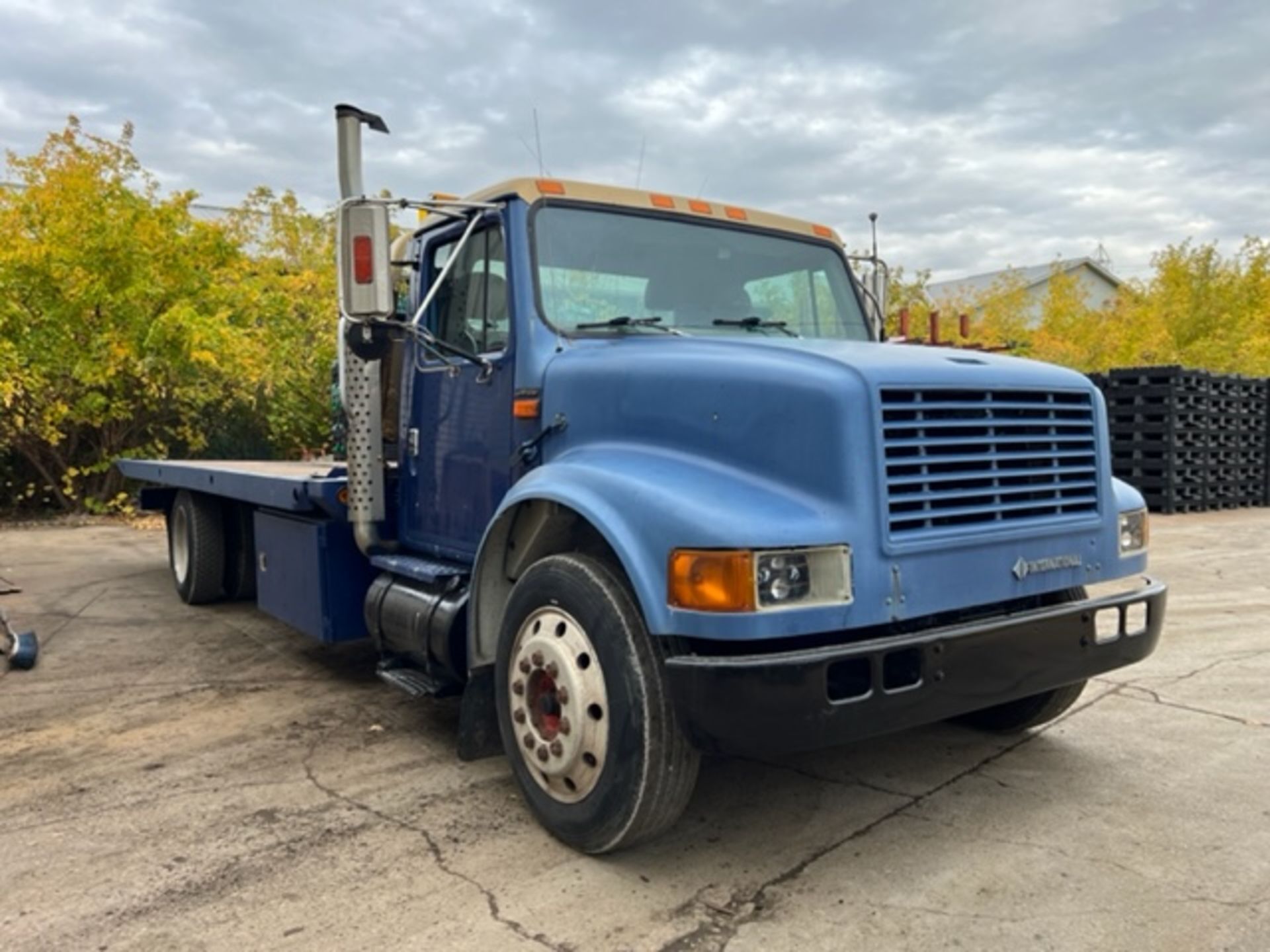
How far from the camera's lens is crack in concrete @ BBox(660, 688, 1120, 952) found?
9.02ft

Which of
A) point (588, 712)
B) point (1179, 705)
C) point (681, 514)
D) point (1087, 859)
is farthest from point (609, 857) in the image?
point (1179, 705)

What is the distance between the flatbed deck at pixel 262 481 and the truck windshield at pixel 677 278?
67.1 inches

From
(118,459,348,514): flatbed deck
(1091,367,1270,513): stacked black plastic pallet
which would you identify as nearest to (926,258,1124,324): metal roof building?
(1091,367,1270,513): stacked black plastic pallet

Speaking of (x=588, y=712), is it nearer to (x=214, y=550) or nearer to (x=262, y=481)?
(x=262, y=481)

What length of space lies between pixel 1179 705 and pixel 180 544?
23.0 ft

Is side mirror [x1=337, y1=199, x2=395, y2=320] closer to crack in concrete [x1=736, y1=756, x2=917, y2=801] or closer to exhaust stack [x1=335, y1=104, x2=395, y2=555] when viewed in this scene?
exhaust stack [x1=335, y1=104, x2=395, y2=555]

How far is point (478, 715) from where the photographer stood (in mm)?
3779

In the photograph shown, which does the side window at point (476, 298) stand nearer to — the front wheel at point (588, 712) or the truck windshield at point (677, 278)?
the truck windshield at point (677, 278)

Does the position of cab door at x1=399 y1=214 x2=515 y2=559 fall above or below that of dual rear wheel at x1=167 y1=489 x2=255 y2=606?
above

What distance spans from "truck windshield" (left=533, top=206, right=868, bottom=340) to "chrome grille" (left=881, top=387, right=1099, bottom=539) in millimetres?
1153

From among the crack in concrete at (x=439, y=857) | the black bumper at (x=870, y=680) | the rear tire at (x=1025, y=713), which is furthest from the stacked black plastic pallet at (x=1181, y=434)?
the crack in concrete at (x=439, y=857)

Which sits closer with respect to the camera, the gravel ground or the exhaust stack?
the gravel ground

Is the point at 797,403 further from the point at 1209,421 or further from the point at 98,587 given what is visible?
the point at 1209,421

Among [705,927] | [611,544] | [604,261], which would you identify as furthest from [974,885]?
[604,261]
